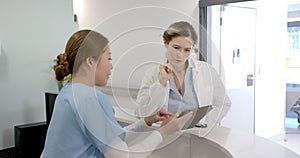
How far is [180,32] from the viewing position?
1.53 meters

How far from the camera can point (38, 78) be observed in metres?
3.08

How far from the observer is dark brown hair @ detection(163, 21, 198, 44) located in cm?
151

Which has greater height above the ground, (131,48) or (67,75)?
(131,48)

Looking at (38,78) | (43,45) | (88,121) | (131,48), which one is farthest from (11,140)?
(88,121)

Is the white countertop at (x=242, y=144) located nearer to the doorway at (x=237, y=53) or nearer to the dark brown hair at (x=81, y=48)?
the dark brown hair at (x=81, y=48)

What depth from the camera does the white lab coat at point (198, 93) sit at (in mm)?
1497

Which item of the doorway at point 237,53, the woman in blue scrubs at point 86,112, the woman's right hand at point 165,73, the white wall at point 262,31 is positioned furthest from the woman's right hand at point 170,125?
the doorway at point 237,53

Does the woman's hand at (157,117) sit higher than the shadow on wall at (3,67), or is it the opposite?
the shadow on wall at (3,67)

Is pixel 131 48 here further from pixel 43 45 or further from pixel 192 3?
pixel 192 3

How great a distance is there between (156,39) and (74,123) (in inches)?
28.0

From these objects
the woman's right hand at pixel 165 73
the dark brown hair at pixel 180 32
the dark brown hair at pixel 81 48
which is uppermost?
the dark brown hair at pixel 180 32

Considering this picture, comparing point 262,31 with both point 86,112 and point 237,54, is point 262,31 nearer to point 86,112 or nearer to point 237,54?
point 237,54

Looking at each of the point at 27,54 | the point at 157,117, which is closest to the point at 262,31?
the point at 27,54

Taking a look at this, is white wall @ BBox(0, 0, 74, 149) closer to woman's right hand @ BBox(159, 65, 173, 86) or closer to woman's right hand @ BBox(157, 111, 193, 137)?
woman's right hand @ BBox(159, 65, 173, 86)
